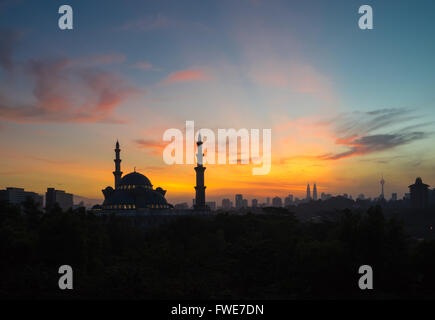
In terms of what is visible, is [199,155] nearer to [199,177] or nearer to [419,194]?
[199,177]

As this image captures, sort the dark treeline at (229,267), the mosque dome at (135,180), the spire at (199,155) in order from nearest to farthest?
1. the dark treeline at (229,267)
2. the spire at (199,155)
3. the mosque dome at (135,180)

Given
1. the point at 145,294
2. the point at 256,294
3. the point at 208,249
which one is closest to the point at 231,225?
the point at 208,249

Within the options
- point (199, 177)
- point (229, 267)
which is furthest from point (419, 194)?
point (229, 267)

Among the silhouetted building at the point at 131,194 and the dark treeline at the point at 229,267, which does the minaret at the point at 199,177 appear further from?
the dark treeline at the point at 229,267

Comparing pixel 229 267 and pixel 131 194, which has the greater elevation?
pixel 131 194

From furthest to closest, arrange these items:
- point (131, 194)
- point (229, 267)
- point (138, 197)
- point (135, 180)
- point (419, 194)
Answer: point (419, 194) < point (135, 180) < point (131, 194) < point (138, 197) < point (229, 267)

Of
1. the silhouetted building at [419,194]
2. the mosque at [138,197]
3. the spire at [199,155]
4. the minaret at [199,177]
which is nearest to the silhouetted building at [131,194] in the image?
the mosque at [138,197]

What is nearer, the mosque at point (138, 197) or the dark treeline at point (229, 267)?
the dark treeline at point (229, 267)

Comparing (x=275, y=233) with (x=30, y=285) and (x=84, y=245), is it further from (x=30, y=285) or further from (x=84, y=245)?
(x=30, y=285)
